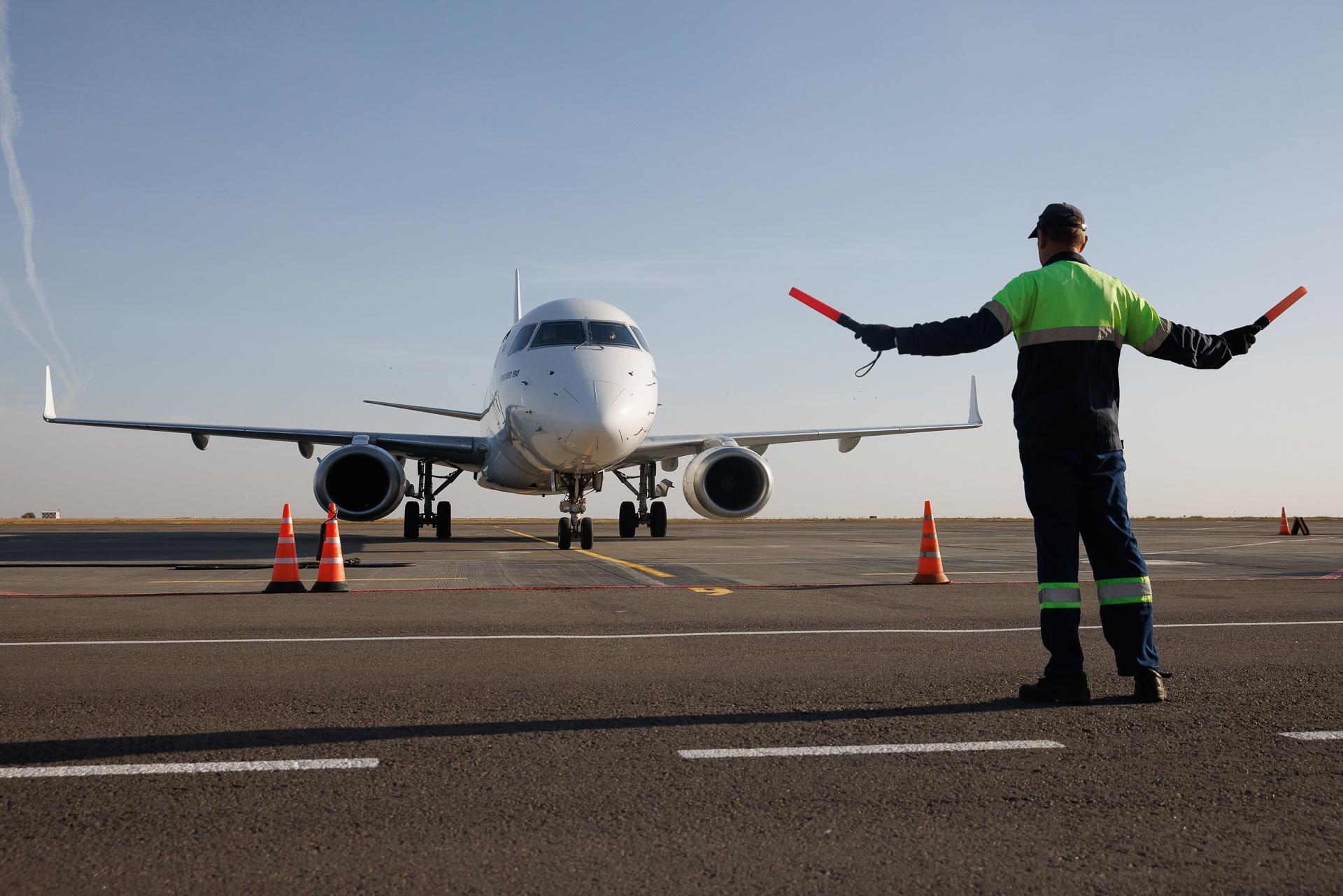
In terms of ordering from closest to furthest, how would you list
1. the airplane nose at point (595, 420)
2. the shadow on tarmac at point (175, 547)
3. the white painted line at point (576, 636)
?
the white painted line at point (576, 636), the shadow on tarmac at point (175, 547), the airplane nose at point (595, 420)

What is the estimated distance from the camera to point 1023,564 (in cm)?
1331

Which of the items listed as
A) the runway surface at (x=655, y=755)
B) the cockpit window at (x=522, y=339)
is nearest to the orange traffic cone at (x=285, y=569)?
the runway surface at (x=655, y=755)

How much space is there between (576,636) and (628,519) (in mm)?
16665

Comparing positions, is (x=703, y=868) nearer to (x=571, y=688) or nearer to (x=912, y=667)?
(x=571, y=688)

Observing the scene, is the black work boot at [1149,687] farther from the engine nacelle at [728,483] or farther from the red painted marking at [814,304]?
the engine nacelle at [728,483]

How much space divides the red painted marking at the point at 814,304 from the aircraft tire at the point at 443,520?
1936cm

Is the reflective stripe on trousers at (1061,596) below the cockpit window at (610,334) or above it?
below

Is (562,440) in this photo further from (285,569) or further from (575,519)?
(285,569)

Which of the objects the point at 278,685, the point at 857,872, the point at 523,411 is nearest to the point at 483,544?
the point at 523,411

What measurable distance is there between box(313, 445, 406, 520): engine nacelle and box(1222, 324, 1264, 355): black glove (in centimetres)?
1479

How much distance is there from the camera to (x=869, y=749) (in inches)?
133

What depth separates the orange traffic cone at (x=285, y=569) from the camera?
30.8 feet

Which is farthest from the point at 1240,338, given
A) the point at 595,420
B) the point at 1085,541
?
the point at 595,420

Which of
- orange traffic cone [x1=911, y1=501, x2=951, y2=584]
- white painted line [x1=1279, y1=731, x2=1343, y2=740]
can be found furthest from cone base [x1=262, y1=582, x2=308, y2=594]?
white painted line [x1=1279, y1=731, x2=1343, y2=740]
